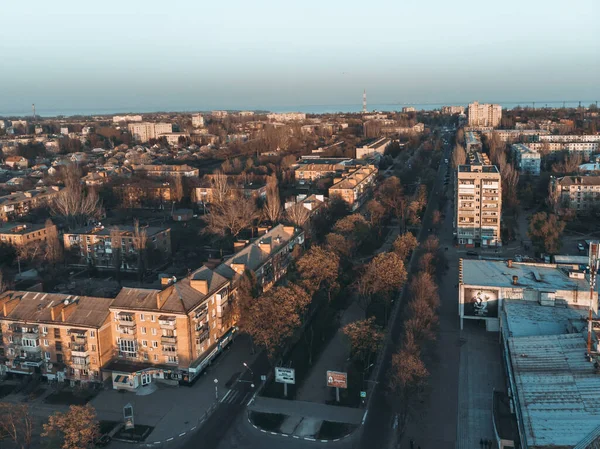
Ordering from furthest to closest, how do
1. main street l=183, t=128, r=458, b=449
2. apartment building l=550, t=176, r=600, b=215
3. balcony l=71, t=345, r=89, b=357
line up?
apartment building l=550, t=176, r=600, b=215 → balcony l=71, t=345, r=89, b=357 → main street l=183, t=128, r=458, b=449

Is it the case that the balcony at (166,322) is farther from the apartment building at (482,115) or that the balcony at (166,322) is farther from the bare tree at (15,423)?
the apartment building at (482,115)

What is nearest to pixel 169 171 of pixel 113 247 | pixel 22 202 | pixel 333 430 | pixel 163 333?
pixel 22 202

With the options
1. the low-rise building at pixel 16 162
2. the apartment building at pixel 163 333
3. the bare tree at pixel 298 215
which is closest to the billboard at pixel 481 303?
the apartment building at pixel 163 333

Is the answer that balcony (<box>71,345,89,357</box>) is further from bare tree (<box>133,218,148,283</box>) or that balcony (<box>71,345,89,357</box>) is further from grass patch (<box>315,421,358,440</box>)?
bare tree (<box>133,218,148,283</box>)

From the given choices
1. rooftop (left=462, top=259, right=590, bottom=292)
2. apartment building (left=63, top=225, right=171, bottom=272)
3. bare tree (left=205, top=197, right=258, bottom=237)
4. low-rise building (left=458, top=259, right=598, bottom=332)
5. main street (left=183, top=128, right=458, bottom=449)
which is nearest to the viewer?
main street (left=183, top=128, right=458, bottom=449)

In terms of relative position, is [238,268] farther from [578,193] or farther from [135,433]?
[578,193]

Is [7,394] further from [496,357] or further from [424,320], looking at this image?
[496,357]

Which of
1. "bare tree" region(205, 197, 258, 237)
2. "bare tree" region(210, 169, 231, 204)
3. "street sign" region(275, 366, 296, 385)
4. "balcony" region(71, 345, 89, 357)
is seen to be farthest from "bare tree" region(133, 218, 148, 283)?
"street sign" region(275, 366, 296, 385)

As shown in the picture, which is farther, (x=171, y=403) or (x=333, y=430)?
(x=171, y=403)

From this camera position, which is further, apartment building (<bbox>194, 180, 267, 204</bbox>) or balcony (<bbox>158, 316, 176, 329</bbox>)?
apartment building (<bbox>194, 180, 267, 204</bbox>)
